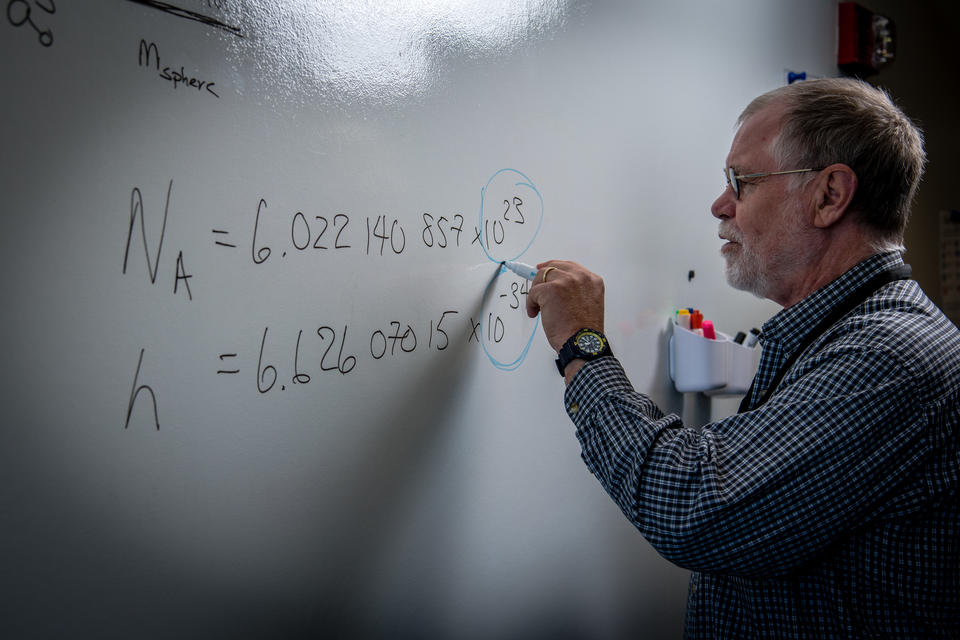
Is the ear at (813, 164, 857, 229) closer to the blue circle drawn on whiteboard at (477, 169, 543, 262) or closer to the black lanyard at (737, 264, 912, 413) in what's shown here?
the black lanyard at (737, 264, 912, 413)

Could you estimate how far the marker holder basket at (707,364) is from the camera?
1.22 meters

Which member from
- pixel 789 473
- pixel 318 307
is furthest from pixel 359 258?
pixel 789 473

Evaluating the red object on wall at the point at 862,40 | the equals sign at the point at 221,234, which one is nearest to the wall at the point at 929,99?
the red object on wall at the point at 862,40

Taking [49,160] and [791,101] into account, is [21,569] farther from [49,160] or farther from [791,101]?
[791,101]

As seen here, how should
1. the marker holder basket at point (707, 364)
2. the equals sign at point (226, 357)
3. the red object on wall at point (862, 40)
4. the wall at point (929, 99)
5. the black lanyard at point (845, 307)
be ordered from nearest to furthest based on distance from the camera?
the equals sign at point (226, 357)
the black lanyard at point (845, 307)
the marker holder basket at point (707, 364)
the red object on wall at point (862, 40)
the wall at point (929, 99)

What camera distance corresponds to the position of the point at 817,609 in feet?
2.39

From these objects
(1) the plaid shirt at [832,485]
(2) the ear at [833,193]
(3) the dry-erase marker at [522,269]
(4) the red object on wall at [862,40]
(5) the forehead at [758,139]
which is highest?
(4) the red object on wall at [862,40]

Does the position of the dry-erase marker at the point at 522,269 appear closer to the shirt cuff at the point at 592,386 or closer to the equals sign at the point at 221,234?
the shirt cuff at the point at 592,386

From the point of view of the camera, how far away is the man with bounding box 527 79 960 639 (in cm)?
67

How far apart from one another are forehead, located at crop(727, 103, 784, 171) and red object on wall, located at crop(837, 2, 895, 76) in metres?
1.01

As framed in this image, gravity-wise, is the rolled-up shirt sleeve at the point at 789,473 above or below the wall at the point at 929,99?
below

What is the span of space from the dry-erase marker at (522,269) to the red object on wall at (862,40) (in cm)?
129

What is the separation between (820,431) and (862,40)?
1505 mm

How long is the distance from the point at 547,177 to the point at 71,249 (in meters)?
0.68
